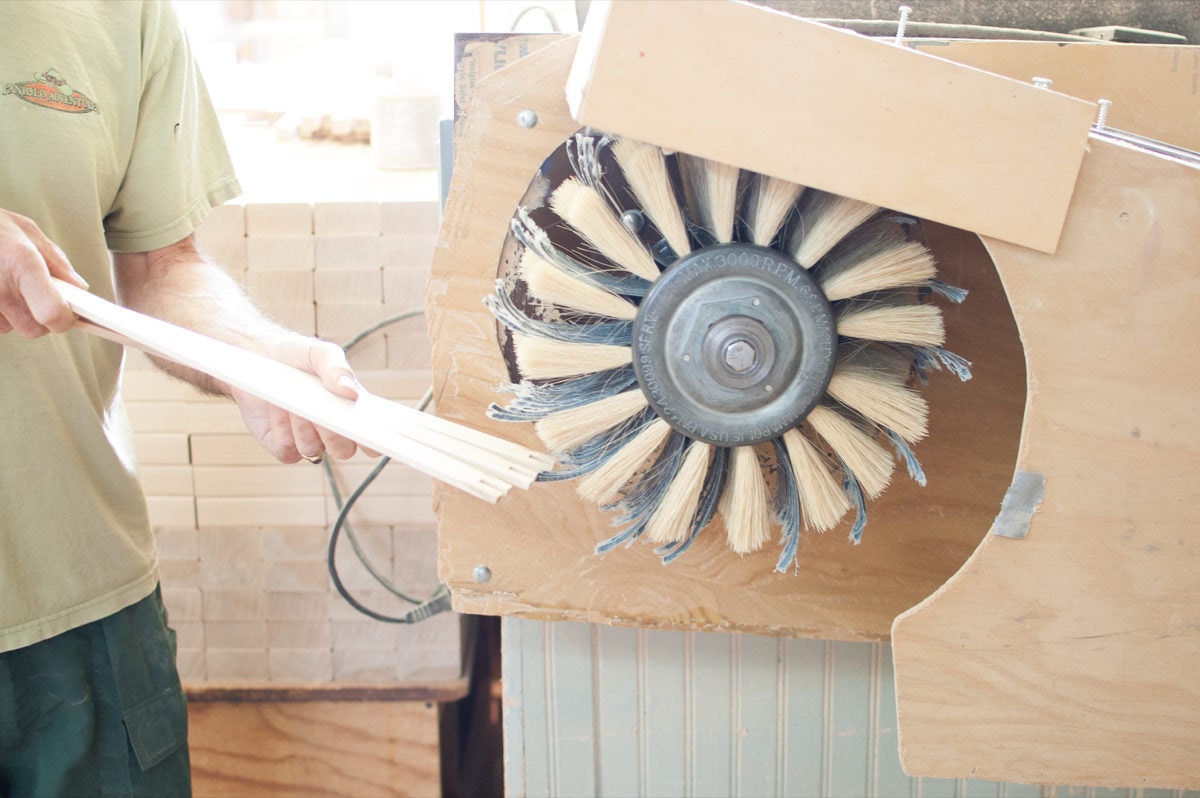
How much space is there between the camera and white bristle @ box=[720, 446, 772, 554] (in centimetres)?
62

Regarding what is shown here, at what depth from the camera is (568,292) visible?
1.96 ft

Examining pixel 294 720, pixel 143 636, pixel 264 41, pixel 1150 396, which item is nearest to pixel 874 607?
pixel 1150 396

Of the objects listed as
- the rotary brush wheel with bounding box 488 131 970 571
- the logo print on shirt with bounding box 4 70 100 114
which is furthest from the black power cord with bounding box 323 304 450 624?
the rotary brush wheel with bounding box 488 131 970 571

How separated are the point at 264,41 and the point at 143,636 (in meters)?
1.21

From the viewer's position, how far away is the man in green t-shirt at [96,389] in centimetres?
83

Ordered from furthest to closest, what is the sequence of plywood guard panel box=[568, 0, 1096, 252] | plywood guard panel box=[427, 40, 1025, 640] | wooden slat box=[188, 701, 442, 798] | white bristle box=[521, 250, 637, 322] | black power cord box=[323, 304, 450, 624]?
1. wooden slat box=[188, 701, 442, 798]
2. black power cord box=[323, 304, 450, 624]
3. plywood guard panel box=[427, 40, 1025, 640]
4. white bristle box=[521, 250, 637, 322]
5. plywood guard panel box=[568, 0, 1096, 252]

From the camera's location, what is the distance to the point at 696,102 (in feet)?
1.64

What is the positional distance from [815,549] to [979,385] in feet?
0.56

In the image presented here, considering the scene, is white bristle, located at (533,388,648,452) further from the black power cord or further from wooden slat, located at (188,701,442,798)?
wooden slat, located at (188,701,442,798)

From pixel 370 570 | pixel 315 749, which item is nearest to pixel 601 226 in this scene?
pixel 370 570

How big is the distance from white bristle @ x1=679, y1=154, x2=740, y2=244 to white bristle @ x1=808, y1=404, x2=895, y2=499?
13cm

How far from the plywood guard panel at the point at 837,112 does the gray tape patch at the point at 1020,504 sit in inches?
5.1

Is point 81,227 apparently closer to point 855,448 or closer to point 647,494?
point 647,494

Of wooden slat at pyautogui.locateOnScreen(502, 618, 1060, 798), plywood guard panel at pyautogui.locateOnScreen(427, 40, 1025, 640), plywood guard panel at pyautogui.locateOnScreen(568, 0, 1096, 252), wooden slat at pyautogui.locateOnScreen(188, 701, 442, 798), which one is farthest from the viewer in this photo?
wooden slat at pyautogui.locateOnScreen(188, 701, 442, 798)
